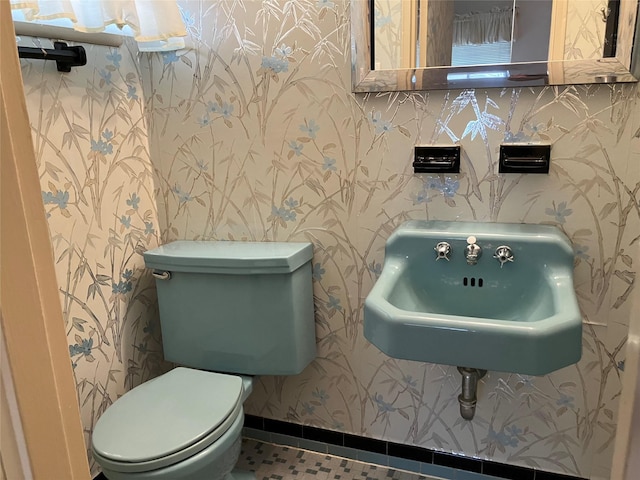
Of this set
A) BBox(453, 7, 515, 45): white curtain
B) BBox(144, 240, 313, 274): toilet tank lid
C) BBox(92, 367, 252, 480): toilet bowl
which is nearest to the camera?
BBox(92, 367, 252, 480): toilet bowl

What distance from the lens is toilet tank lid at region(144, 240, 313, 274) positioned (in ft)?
4.79

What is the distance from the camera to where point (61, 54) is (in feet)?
4.34

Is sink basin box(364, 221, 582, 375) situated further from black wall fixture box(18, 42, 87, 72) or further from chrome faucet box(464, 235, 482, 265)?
black wall fixture box(18, 42, 87, 72)

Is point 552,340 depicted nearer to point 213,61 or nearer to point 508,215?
point 508,215

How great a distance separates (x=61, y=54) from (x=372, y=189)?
3.03 feet

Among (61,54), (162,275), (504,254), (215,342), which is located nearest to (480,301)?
(504,254)

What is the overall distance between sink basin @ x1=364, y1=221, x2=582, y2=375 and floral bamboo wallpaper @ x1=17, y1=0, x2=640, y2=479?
134 mm

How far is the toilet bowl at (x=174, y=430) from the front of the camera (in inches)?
46.7

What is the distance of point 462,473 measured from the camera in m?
1.61

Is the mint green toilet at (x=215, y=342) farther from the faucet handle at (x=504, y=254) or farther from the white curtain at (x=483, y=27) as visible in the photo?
the white curtain at (x=483, y=27)

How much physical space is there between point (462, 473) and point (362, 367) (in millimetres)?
461

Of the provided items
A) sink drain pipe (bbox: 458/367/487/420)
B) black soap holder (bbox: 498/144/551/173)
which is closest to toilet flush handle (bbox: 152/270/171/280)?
sink drain pipe (bbox: 458/367/487/420)

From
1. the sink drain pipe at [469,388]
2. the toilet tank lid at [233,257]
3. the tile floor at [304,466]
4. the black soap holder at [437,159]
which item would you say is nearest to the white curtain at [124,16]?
the toilet tank lid at [233,257]

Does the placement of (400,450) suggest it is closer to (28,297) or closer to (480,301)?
(480,301)
